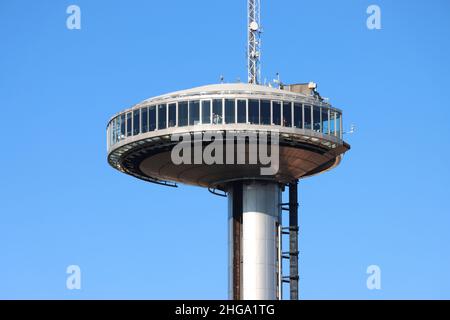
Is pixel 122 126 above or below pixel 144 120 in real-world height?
above

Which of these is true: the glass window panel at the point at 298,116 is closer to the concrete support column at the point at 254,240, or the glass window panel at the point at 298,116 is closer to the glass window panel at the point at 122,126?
the concrete support column at the point at 254,240

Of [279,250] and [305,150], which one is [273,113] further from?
[279,250]

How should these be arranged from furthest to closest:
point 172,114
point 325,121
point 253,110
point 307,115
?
point 325,121 → point 307,115 → point 172,114 → point 253,110

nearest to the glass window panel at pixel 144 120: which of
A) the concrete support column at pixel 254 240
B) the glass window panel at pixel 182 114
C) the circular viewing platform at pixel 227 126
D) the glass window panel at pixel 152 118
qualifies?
the circular viewing platform at pixel 227 126

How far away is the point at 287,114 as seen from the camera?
118500 millimetres

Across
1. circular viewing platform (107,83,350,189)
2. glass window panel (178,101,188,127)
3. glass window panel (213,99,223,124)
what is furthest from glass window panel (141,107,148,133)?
glass window panel (213,99,223,124)

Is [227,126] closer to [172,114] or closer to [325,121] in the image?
[172,114]

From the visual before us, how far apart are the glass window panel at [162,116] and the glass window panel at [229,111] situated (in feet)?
19.3

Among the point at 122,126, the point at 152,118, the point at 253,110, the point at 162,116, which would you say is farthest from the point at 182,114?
the point at 122,126

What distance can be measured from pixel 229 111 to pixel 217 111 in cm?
113

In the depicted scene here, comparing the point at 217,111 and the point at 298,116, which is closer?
the point at 217,111
